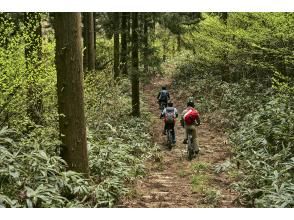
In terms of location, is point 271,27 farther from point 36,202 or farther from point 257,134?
point 36,202

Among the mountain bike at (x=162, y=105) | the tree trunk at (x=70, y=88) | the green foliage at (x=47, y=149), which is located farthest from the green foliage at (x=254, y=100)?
the tree trunk at (x=70, y=88)

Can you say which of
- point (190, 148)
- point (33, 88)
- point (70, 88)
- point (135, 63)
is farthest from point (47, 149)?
point (135, 63)

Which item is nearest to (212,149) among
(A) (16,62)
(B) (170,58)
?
(A) (16,62)

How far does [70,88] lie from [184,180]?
474 centimetres

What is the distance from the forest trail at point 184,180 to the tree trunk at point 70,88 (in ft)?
5.04

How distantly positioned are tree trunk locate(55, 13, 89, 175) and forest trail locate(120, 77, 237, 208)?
1.54m

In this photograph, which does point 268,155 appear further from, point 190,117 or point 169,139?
point 169,139

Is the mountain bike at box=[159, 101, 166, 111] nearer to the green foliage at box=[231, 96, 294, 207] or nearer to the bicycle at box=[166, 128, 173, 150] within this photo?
the green foliage at box=[231, 96, 294, 207]

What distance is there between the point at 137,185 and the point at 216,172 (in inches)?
104

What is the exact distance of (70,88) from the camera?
7.82 meters

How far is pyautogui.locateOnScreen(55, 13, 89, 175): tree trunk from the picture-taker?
25.2 ft

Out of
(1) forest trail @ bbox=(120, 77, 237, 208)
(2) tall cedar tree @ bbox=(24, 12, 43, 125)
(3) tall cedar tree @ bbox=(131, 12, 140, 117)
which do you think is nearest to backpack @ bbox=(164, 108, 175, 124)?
(1) forest trail @ bbox=(120, 77, 237, 208)

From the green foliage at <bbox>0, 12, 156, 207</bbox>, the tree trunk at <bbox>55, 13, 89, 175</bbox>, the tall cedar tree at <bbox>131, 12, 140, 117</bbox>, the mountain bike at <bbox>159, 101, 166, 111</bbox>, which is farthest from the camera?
the mountain bike at <bbox>159, 101, 166, 111</bbox>

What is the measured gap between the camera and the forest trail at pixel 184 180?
881 cm
